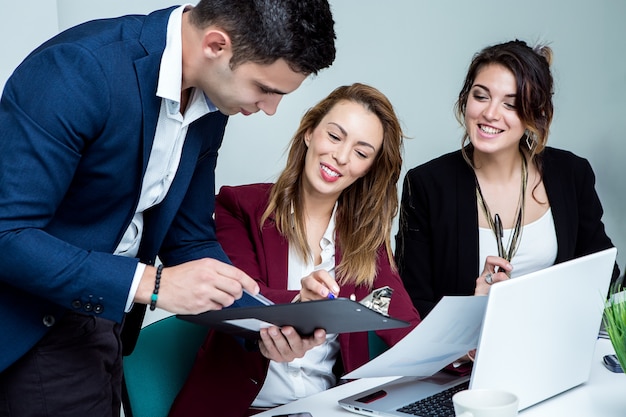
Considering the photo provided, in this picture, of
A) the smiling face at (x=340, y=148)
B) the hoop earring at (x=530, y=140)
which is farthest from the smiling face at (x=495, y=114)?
the smiling face at (x=340, y=148)

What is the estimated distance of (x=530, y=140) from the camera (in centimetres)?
285

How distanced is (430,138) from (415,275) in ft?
4.82

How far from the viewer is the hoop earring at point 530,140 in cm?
284

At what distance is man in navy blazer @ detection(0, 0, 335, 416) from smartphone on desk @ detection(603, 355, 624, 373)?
3.14ft

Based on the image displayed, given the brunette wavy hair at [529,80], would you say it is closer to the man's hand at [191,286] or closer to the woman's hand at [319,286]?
the woman's hand at [319,286]

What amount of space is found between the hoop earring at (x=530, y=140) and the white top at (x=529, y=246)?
9.9 inches

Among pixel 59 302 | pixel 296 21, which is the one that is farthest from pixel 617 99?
pixel 59 302

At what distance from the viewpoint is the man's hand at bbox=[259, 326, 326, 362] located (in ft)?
5.69

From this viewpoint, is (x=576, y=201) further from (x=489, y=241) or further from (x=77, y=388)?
(x=77, y=388)

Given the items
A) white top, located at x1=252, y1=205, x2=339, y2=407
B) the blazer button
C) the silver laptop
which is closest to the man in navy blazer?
the blazer button

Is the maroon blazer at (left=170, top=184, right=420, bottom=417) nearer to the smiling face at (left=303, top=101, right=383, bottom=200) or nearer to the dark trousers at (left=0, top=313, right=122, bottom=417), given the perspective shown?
the smiling face at (left=303, top=101, right=383, bottom=200)

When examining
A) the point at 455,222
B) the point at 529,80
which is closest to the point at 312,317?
the point at 455,222

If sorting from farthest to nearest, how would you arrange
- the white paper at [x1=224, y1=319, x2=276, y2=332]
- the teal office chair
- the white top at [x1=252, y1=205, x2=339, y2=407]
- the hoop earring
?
the hoop earring → the white top at [x1=252, y1=205, x2=339, y2=407] → the teal office chair → the white paper at [x1=224, y1=319, x2=276, y2=332]

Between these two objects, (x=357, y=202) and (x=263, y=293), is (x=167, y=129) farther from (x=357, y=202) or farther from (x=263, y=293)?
(x=357, y=202)
